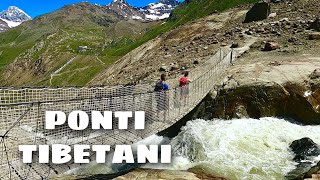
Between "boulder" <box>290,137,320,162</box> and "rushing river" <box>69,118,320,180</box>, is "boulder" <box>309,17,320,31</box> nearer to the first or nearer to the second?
"rushing river" <box>69,118,320,180</box>

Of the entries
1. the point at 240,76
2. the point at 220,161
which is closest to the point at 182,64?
the point at 240,76

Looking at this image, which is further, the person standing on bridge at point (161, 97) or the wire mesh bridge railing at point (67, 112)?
the person standing on bridge at point (161, 97)

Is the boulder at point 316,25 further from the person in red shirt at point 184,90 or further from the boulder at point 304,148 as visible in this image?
the boulder at point 304,148

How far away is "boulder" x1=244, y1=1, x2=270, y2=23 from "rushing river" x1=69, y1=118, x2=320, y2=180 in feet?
71.5

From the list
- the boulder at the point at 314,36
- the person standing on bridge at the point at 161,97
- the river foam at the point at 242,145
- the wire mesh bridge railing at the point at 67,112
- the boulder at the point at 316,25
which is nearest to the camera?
the wire mesh bridge railing at the point at 67,112

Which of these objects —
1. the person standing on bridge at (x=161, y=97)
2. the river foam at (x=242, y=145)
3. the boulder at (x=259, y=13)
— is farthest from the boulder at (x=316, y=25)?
the person standing on bridge at (x=161, y=97)

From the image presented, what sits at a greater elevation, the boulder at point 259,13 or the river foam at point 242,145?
the boulder at point 259,13

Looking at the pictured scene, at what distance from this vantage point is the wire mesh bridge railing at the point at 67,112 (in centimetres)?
1354

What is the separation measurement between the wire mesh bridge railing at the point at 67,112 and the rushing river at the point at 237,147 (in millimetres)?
1619

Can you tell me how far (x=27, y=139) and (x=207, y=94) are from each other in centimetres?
1418

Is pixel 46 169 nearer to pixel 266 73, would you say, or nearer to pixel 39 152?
pixel 39 152

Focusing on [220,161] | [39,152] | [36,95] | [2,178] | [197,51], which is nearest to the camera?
[2,178]

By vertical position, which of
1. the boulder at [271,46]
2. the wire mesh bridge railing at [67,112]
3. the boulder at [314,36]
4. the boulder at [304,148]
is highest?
the boulder at [314,36]

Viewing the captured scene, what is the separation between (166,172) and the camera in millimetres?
17266
